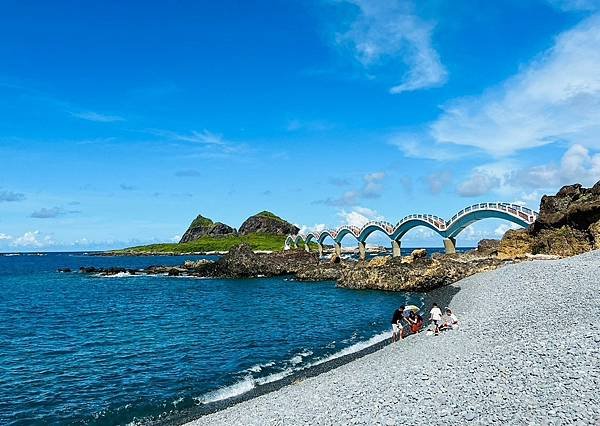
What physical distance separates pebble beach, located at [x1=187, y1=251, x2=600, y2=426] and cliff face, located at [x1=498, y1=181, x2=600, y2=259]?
29.3 meters

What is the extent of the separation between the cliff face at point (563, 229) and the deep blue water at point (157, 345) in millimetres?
18666

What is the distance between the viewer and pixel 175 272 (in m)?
106

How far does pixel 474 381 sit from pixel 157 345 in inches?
951

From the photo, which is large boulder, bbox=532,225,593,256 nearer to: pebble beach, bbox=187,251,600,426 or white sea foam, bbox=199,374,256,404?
pebble beach, bbox=187,251,600,426

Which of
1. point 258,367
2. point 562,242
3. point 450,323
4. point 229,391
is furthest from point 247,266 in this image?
point 229,391

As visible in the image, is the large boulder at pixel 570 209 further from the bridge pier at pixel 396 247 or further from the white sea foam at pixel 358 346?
the bridge pier at pixel 396 247

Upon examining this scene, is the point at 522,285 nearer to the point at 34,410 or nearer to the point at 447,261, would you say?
the point at 447,261

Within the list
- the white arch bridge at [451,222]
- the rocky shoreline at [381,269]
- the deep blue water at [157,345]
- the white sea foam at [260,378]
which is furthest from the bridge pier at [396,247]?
the white sea foam at [260,378]

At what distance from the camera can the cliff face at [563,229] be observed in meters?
51.9

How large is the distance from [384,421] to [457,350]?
28.0ft

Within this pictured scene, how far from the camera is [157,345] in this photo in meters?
33.6

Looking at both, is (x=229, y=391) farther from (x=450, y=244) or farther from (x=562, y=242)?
(x=450, y=244)

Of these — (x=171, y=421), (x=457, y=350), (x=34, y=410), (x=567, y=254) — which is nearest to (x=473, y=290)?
(x=567, y=254)

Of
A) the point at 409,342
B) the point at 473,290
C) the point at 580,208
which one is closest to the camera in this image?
the point at 409,342
